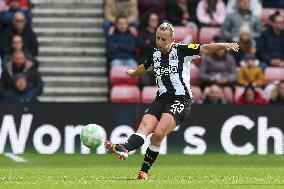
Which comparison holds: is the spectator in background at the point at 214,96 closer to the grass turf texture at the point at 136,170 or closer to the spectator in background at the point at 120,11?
the grass turf texture at the point at 136,170

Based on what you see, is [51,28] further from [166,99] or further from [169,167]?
[166,99]

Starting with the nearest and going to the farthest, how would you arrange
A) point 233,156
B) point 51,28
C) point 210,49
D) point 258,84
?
1. point 210,49
2. point 233,156
3. point 258,84
4. point 51,28

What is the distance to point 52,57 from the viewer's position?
74.5 ft

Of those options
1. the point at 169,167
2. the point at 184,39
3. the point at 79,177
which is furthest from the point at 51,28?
the point at 79,177

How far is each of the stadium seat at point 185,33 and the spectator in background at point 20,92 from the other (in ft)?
11.3

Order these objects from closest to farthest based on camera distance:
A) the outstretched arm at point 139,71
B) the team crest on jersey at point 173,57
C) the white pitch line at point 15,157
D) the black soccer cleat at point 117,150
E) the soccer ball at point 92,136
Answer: the black soccer cleat at point 117,150, the soccer ball at point 92,136, the team crest on jersey at point 173,57, the outstretched arm at point 139,71, the white pitch line at point 15,157

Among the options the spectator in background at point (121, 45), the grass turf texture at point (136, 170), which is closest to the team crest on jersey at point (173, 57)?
the grass turf texture at point (136, 170)

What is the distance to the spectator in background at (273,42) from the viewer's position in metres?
22.4

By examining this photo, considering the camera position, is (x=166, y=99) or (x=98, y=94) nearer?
(x=166, y=99)

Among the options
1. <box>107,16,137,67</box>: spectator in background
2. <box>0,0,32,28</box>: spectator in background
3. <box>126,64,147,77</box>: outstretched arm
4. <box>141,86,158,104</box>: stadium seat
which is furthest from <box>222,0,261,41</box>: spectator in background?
<box>126,64,147,77</box>: outstretched arm

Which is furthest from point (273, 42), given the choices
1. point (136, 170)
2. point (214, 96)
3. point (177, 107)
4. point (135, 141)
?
point (135, 141)

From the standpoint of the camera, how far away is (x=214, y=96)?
2084cm

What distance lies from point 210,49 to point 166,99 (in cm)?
93

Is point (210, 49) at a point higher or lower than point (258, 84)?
higher
